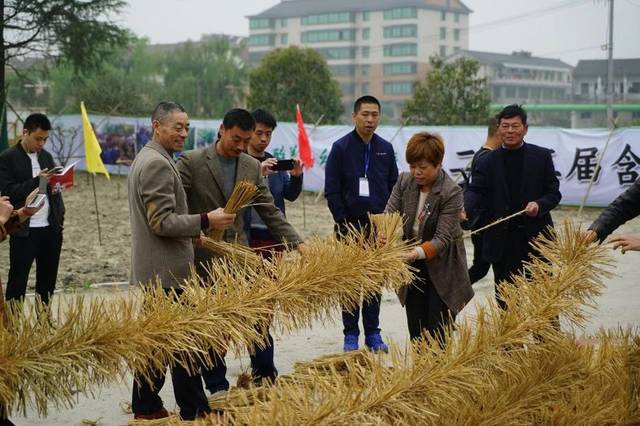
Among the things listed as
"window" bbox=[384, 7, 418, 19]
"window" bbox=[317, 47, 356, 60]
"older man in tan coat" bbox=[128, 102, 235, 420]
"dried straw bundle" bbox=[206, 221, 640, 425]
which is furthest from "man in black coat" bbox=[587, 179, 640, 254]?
"window" bbox=[384, 7, 418, 19]

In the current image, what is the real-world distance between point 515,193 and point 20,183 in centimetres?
346

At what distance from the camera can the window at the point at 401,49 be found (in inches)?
3322

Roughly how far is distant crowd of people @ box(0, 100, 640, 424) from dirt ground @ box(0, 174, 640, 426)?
12.3 inches

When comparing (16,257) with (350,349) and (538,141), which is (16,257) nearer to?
(350,349)

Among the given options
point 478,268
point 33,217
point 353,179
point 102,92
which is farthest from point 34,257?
point 102,92

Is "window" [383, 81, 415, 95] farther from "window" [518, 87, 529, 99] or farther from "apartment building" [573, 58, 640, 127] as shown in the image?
"apartment building" [573, 58, 640, 127]

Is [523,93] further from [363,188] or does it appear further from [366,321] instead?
[366,321]

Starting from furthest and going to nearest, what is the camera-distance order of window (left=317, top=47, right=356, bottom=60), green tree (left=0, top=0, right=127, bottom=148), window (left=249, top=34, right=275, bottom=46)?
window (left=249, top=34, right=275, bottom=46) < window (left=317, top=47, right=356, bottom=60) < green tree (left=0, top=0, right=127, bottom=148)

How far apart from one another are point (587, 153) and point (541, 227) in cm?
1053

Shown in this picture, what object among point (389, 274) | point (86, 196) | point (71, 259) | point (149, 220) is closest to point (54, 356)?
point (149, 220)

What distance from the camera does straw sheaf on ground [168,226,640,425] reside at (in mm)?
2842

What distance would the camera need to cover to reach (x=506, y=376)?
131 inches

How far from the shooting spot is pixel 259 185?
16.4ft

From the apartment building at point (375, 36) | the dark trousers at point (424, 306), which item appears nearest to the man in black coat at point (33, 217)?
the dark trousers at point (424, 306)
